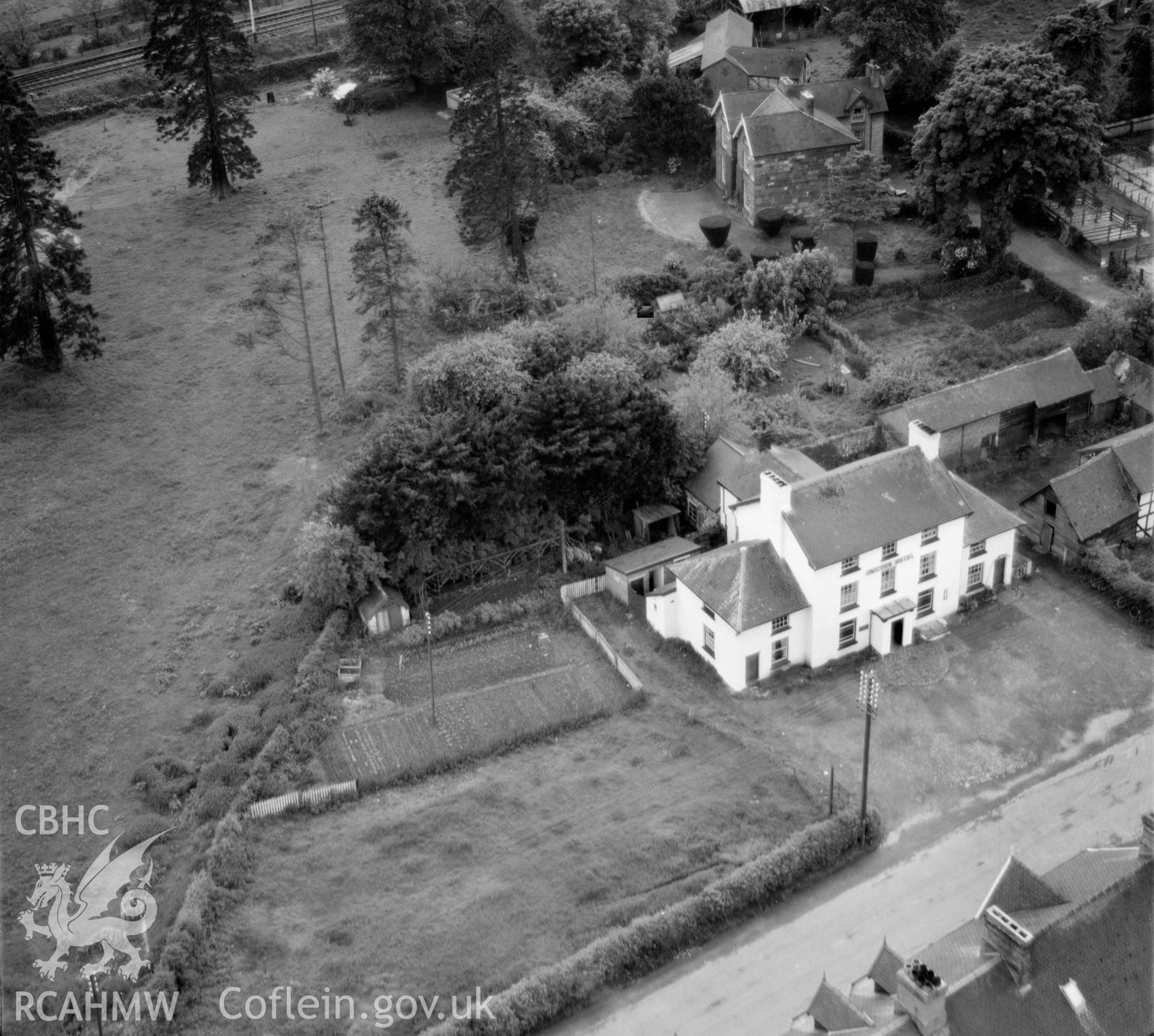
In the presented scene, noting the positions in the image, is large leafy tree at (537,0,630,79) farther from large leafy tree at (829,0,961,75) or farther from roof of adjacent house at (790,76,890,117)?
roof of adjacent house at (790,76,890,117)

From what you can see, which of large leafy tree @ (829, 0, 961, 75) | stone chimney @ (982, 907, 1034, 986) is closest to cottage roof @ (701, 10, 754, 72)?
large leafy tree @ (829, 0, 961, 75)

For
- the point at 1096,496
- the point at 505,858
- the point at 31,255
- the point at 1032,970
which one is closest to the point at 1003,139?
the point at 1096,496

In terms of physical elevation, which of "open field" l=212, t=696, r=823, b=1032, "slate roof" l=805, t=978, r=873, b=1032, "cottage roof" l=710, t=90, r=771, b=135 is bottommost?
"open field" l=212, t=696, r=823, b=1032

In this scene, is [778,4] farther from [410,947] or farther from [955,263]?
[410,947]

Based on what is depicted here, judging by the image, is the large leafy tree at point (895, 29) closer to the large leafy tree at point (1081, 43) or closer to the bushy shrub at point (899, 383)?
the large leafy tree at point (1081, 43)

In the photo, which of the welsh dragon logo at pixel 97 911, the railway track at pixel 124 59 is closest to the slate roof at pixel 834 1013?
the welsh dragon logo at pixel 97 911

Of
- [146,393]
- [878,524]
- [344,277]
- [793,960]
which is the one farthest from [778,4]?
[793,960]

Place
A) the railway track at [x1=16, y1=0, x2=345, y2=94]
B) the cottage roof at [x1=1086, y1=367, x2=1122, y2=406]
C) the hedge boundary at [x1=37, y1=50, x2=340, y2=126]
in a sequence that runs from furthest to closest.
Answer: the railway track at [x1=16, y1=0, x2=345, y2=94] → the hedge boundary at [x1=37, y1=50, x2=340, y2=126] → the cottage roof at [x1=1086, y1=367, x2=1122, y2=406]
